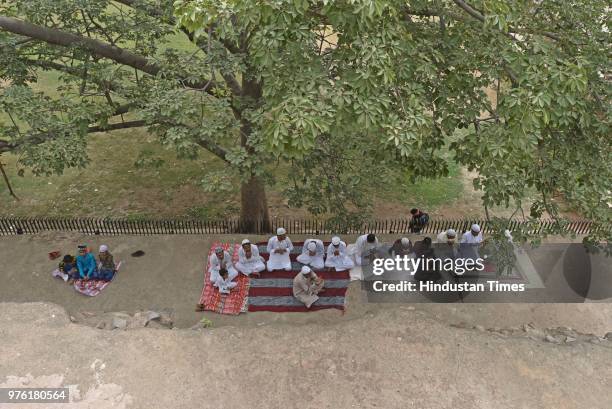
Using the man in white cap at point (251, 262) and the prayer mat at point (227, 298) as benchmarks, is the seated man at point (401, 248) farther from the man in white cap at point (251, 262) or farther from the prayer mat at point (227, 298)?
the prayer mat at point (227, 298)

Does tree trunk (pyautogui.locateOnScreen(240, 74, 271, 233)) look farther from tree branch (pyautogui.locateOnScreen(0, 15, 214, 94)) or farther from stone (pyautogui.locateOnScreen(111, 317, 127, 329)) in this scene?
stone (pyautogui.locateOnScreen(111, 317, 127, 329))

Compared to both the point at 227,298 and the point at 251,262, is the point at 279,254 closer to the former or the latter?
the point at 251,262

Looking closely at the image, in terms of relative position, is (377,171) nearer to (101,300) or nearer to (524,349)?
(524,349)

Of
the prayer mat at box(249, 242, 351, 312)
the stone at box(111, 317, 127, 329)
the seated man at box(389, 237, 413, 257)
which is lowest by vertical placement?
the stone at box(111, 317, 127, 329)

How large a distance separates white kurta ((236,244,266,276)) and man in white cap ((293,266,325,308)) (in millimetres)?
877

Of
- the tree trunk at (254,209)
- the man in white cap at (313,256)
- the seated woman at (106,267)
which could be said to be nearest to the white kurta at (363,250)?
the man in white cap at (313,256)

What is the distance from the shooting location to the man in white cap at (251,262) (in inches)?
289

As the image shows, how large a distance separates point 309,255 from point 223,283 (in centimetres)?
160

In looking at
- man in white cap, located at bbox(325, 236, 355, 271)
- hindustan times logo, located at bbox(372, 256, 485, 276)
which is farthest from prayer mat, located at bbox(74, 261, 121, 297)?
hindustan times logo, located at bbox(372, 256, 485, 276)

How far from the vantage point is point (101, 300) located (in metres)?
7.11

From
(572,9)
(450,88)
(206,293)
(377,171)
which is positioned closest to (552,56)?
(450,88)

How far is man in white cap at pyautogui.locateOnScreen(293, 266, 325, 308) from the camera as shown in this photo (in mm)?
6793

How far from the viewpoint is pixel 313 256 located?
24.9 feet

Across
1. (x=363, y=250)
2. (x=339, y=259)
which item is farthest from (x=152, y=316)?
(x=363, y=250)
